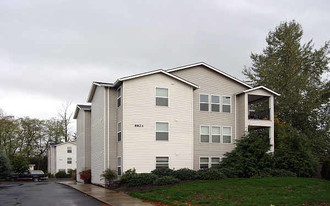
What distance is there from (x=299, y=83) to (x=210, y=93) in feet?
40.2

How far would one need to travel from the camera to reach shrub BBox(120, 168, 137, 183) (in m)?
24.2

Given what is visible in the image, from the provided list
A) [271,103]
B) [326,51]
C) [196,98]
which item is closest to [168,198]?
[196,98]

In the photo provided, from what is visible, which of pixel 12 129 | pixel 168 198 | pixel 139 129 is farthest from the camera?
pixel 12 129

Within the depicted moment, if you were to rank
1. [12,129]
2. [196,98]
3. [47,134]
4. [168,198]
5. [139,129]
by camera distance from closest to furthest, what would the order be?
[168,198]
[139,129]
[196,98]
[12,129]
[47,134]

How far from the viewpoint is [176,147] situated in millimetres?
26641

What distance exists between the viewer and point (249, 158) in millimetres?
26984

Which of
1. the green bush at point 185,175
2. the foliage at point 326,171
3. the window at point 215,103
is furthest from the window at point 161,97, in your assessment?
the foliage at point 326,171

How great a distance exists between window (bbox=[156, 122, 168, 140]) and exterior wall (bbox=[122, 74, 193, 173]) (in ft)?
0.92

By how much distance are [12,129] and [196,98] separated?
47975 millimetres

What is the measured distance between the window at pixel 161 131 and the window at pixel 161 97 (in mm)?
1433

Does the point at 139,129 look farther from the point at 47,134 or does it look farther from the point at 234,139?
the point at 47,134

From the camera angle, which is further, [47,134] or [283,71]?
[47,134]

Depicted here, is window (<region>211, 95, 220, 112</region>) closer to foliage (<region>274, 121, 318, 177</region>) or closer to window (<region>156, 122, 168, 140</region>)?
window (<region>156, 122, 168, 140</region>)

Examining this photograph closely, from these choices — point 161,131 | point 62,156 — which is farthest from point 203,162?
point 62,156
